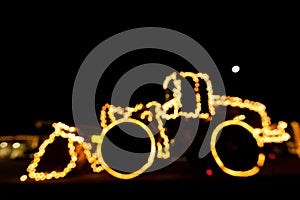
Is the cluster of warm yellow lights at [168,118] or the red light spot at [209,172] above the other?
the cluster of warm yellow lights at [168,118]

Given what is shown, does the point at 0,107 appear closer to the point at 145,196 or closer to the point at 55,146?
the point at 55,146

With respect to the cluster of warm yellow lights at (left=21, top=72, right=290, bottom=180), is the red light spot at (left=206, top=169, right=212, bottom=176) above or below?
below

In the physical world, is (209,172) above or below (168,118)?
below

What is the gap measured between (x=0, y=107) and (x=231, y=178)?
11.1m

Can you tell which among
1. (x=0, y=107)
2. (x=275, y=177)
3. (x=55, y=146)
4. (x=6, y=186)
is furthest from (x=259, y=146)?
(x=0, y=107)

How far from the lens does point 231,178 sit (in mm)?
9328

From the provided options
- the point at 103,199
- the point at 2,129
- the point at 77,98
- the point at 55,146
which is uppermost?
the point at 2,129

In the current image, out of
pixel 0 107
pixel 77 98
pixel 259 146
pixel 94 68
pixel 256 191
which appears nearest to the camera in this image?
pixel 256 191

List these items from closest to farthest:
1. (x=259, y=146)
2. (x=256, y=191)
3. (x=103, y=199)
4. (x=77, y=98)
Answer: (x=103, y=199) → (x=256, y=191) → (x=259, y=146) → (x=77, y=98)

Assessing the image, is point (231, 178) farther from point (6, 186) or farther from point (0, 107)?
point (0, 107)

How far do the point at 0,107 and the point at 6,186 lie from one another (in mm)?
8990

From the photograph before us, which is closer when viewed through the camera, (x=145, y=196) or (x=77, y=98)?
Result: (x=145, y=196)

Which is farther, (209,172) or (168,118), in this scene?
(168,118)

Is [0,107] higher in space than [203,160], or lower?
higher
